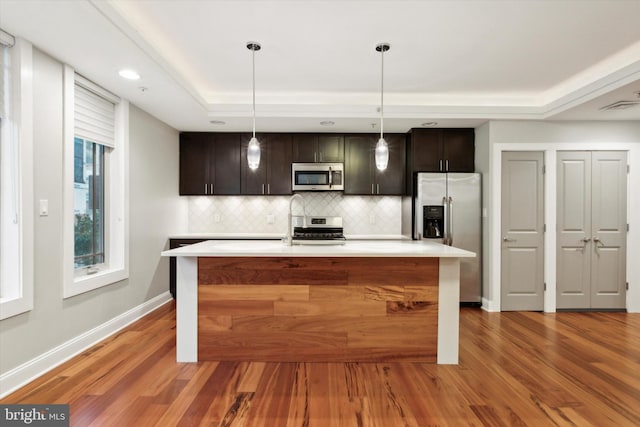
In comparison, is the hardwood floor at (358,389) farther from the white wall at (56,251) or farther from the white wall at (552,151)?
the white wall at (552,151)

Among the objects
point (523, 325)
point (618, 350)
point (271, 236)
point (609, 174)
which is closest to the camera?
point (618, 350)

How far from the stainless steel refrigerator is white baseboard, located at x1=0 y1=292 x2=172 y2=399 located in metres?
3.54

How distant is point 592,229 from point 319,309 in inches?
146

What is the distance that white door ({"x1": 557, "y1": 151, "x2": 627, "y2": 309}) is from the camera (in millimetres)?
4145

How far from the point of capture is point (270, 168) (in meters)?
4.91

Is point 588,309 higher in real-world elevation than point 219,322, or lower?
lower

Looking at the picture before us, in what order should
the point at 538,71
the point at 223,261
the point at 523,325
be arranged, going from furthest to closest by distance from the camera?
the point at 523,325, the point at 538,71, the point at 223,261

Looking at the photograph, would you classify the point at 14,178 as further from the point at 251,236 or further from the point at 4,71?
the point at 251,236

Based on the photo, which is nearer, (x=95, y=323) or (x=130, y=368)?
(x=130, y=368)

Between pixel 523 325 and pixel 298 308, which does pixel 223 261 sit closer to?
pixel 298 308

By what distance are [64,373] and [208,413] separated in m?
1.31

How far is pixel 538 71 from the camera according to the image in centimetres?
339

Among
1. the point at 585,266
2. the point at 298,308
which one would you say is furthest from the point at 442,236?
the point at 298,308

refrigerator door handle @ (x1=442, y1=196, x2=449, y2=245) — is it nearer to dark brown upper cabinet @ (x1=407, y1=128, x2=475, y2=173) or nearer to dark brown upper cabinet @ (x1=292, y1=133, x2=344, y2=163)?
dark brown upper cabinet @ (x1=407, y1=128, x2=475, y2=173)
